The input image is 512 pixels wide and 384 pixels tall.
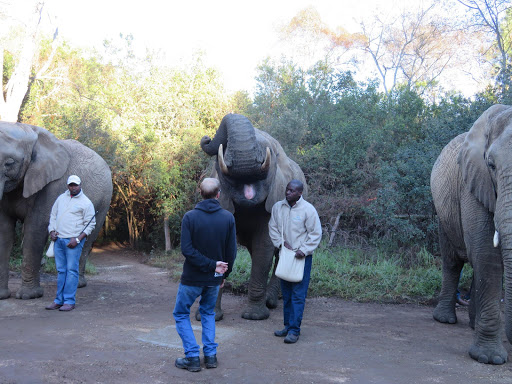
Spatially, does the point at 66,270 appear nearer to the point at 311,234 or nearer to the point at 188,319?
the point at 188,319

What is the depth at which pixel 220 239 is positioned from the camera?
491 centimetres

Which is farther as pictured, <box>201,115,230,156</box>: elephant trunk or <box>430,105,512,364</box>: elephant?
<box>201,115,230,156</box>: elephant trunk

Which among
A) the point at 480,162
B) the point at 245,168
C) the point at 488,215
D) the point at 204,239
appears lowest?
the point at 204,239

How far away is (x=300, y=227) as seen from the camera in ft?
19.9

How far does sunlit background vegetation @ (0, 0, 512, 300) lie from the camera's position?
37.0ft

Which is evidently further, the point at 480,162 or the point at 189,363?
the point at 480,162

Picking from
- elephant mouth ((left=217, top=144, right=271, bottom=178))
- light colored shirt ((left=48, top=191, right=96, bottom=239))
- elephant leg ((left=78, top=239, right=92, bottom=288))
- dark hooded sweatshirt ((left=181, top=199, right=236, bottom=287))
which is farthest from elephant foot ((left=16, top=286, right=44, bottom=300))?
dark hooded sweatshirt ((left=181, top=199, right=236, bottom=287))

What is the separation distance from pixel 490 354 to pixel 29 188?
21.5ft

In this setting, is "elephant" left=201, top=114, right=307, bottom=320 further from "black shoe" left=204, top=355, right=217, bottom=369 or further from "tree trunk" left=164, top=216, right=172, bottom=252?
"tree trunk" left=164, top=216, right=172, bottom=252

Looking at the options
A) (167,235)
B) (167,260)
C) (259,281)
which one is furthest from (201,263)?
(167,235)

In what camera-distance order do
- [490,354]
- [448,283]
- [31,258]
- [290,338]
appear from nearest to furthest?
[490,354] < [290,338] < [448,283] < [31,258]

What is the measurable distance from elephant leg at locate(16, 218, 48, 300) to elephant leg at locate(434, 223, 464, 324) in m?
6.02

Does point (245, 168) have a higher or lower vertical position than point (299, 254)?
higher

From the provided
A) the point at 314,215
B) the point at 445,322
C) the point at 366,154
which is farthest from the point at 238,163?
the point at 366,154
